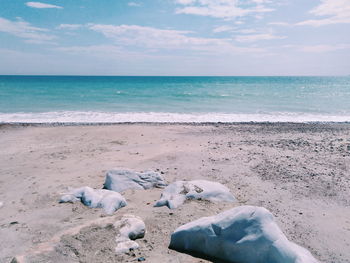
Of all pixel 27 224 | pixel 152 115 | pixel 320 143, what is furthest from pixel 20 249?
pixel 152 115

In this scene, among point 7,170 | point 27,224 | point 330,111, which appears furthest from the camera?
point 330,111

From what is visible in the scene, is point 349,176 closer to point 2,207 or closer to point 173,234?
point 173,234

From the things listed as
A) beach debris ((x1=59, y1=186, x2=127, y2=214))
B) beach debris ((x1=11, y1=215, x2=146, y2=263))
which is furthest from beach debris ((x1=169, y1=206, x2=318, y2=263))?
beach debris ((x1=59, y1=186, x2=127, y2=214))

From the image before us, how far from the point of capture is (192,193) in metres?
4.91

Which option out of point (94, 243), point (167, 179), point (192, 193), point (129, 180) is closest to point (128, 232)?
point (94, 243)

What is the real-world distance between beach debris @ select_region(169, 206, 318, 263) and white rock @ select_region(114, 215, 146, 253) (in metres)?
0.47

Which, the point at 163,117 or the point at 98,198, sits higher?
the point at 163,117

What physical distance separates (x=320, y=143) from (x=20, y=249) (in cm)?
935

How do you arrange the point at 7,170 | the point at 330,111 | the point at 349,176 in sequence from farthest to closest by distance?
the point at 330,111 → the point at 7,170 → the point at 349,176

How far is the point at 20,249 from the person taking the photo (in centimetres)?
346

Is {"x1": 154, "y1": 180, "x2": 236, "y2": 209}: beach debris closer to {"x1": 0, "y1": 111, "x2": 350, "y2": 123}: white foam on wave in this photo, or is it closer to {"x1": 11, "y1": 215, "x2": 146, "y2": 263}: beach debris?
{"x1": 11, "y1": 215, "x2": 146, "y2": 263}: beach debris

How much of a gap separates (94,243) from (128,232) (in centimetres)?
45

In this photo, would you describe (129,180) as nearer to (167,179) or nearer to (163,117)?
(167,179)

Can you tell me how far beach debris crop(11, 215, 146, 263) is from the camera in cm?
303
